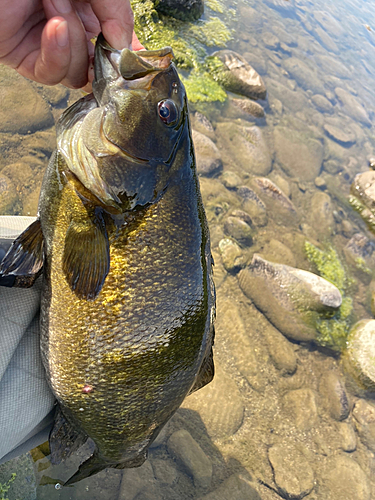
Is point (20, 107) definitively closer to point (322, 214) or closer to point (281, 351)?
point (281, 351)

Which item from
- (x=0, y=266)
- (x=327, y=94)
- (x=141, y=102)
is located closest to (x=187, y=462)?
(x=0, y=266)

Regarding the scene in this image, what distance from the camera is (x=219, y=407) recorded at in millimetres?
3938

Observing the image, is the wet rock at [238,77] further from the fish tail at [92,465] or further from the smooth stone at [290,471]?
the fish tail at [92,465]

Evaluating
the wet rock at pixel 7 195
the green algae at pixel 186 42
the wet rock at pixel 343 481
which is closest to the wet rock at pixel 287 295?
the wet rock at pixel 343 481

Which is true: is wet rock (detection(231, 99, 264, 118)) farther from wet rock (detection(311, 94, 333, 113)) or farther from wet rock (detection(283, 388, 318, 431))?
wet rock (detection(283, 388, 318, 431))

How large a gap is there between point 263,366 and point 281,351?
37 centimetres

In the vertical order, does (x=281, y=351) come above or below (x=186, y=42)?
below

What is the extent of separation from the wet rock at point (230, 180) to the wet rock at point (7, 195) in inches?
128

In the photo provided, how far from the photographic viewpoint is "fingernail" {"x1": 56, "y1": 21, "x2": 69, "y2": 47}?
1.78 m

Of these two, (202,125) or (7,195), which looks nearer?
(7,195)

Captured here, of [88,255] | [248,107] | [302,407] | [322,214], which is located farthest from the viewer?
[248,107]

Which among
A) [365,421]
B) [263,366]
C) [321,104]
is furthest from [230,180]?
[321,104]

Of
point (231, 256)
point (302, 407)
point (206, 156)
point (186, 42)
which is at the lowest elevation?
point (302, 407)

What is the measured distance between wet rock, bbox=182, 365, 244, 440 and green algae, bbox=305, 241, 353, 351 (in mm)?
1716
